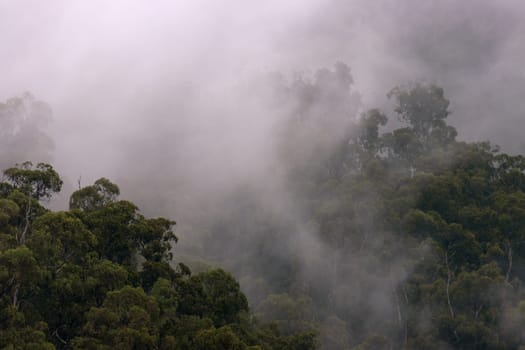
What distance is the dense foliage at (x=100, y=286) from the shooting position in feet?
75.2

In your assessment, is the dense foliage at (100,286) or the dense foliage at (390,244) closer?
the dense foliage at (100,286)

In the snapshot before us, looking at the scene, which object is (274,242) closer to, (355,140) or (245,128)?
(355,140)

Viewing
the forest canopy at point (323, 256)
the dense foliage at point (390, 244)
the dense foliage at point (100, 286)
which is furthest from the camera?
the dense foliage at point (390, 244)

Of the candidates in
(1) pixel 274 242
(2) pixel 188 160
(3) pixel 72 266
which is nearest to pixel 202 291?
(3) pixel 72 266

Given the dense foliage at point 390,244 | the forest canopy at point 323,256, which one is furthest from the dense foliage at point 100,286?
the dense foliage at point 390,244

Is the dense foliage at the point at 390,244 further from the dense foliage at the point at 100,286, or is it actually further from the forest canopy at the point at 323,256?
the dense foliage at the point at 100,286

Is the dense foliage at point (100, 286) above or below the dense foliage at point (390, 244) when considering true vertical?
below

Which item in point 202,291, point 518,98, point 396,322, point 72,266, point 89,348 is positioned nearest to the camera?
point 89,348

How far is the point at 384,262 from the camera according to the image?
42.1 meters

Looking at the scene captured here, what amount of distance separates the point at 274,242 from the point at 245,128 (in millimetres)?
17134

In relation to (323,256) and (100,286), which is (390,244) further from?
(100,286)

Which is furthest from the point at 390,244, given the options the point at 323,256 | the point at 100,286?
the point at 100,286

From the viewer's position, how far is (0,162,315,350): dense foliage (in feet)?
75.2

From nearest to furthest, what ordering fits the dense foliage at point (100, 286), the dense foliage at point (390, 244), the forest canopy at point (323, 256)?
1. the dense foliage at point (100, 286)
2. the forest canopy at point (323, 256)
3. the dense foliage at point (390, 244)
